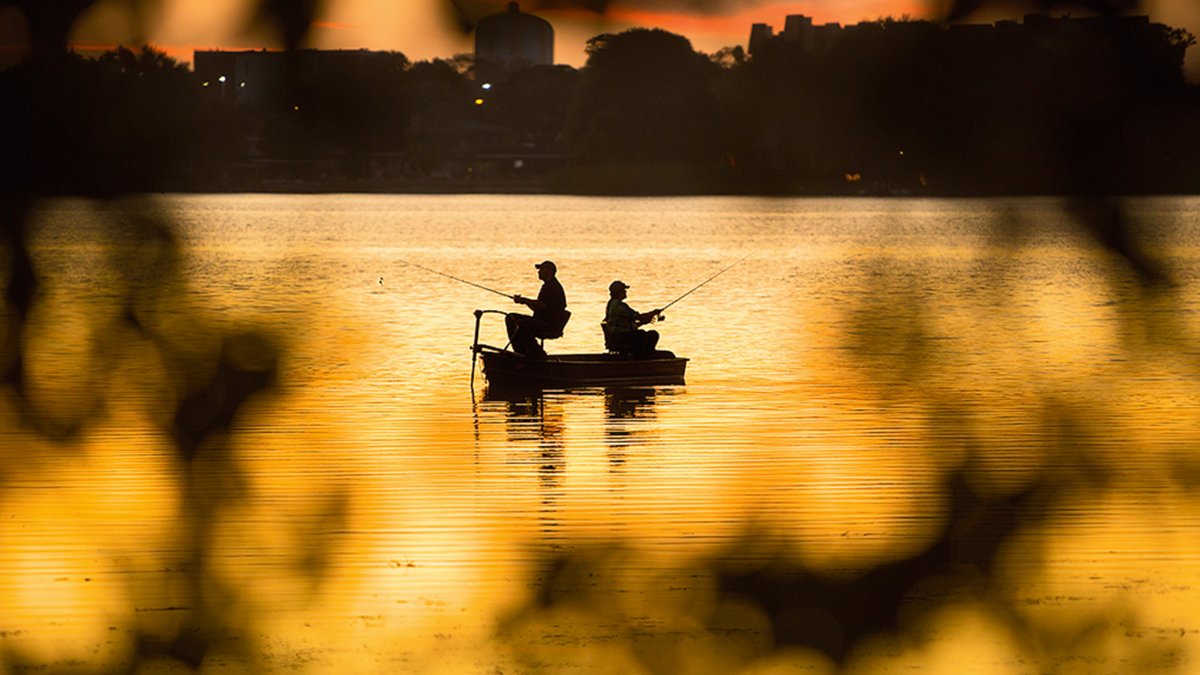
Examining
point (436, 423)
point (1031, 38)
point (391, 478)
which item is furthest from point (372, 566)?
point (436, 423)

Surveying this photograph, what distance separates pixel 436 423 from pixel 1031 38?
765 inches

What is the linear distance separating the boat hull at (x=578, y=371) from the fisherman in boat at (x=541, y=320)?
0.72 ft

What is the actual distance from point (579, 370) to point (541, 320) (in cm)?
94

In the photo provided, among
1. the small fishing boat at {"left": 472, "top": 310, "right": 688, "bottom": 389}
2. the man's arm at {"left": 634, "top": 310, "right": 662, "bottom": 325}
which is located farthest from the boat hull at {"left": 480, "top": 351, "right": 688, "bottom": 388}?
the man's arm at {"left": 634, "top": 310, "right": 662, "bottom": 325}

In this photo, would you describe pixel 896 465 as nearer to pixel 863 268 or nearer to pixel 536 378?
pixel 536 378

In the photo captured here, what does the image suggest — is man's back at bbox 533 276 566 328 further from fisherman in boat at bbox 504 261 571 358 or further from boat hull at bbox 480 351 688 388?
boat hull at bbox 480 351 688 388

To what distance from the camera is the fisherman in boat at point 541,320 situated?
23.8 meters

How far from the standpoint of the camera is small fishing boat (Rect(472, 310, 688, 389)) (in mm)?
24422

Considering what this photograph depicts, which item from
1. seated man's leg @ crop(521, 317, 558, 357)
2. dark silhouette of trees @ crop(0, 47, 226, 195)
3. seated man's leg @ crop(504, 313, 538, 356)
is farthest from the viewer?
seated man's leg @ crop(504, 313, 538, 356)

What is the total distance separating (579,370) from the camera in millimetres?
24469

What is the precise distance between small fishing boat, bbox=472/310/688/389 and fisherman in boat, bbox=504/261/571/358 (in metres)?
0.21

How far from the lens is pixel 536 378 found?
24.8 metres

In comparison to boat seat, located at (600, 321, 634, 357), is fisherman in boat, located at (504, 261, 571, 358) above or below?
above

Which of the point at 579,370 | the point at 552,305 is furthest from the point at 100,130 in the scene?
the point at 579,370
